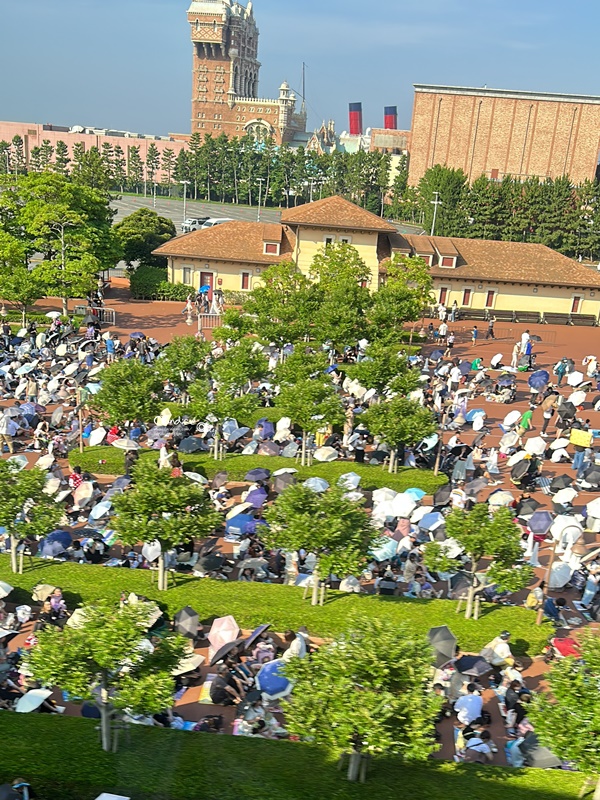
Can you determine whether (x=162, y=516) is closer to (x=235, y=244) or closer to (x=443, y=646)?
(x=443, y=646)

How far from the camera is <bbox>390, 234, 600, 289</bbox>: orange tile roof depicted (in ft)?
162

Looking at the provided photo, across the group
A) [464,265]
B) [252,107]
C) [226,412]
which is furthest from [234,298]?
[252,107]

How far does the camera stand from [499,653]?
13578mm

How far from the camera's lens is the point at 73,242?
41750 mm

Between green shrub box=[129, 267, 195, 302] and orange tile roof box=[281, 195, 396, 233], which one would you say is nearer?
orange tile roof box=[281, 195, 396, 233]

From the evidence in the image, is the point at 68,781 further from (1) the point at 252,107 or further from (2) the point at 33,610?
(1) the point at 252,107

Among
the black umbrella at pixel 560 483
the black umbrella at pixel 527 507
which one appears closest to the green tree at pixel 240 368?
the black umbrella at pixel 527 507

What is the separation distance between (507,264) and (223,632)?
41.7m

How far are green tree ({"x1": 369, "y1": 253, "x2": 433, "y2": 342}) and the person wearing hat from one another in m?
18.4

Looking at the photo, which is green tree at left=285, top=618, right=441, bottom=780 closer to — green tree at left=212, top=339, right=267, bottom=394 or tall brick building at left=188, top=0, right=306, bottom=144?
green tree at left=212, top=339, right=267, bottom=394

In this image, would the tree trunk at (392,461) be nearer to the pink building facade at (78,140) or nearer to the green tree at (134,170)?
the green tree at (134,170)

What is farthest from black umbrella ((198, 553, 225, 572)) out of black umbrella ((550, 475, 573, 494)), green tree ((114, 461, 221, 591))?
black umbrella ((550, 475, 573, 494))

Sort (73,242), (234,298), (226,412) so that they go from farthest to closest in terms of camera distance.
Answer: (234,298) → (73,242) → (226,412)

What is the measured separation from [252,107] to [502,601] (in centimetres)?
16213
